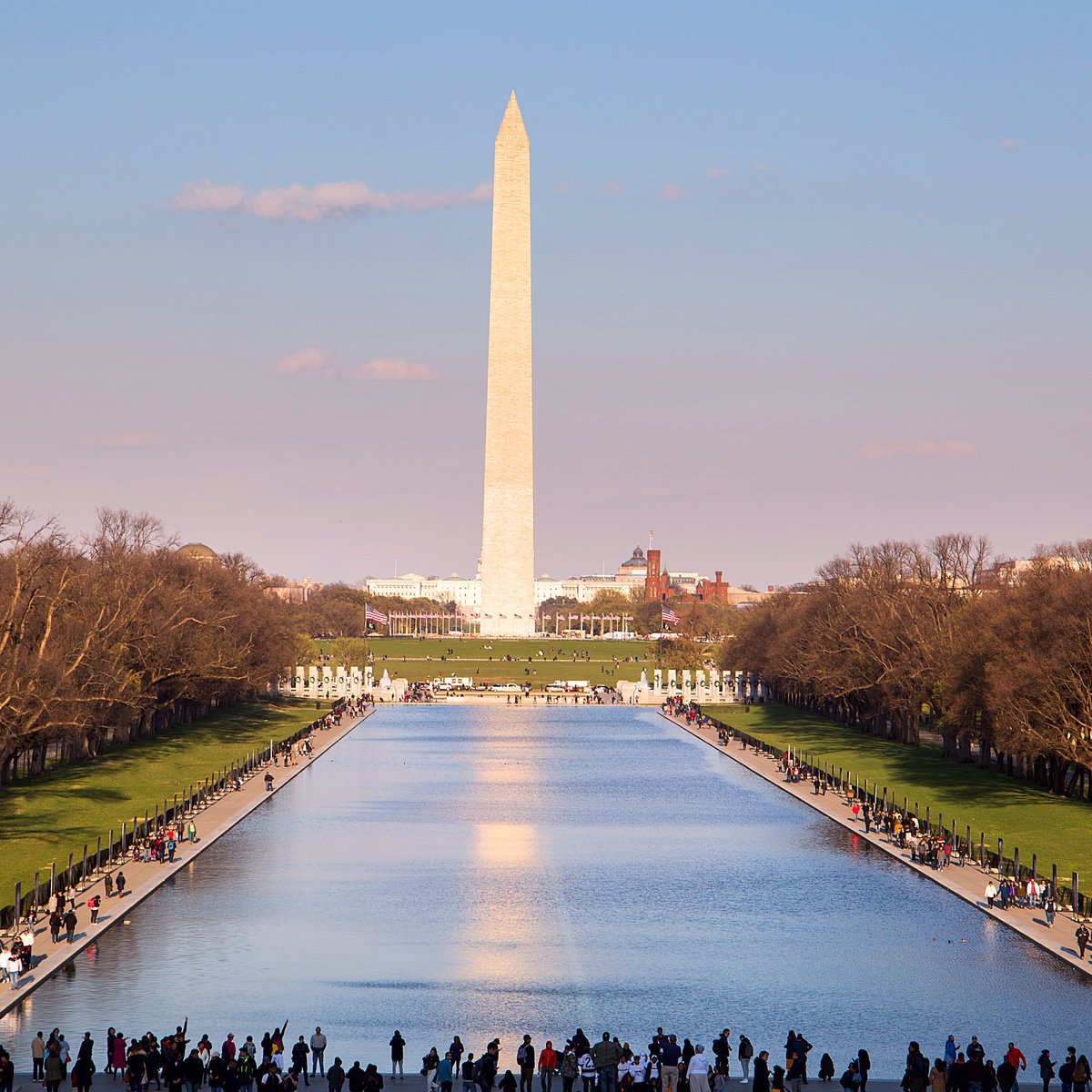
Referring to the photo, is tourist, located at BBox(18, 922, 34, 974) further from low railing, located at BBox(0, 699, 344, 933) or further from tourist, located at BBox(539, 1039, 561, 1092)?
tourist, located at BBox(539, 1039, 561, 1092)

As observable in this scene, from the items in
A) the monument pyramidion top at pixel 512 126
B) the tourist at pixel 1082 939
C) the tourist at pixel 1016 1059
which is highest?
the monument pyramidion top at pixel 512 126

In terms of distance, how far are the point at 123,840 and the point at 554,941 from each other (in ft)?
46.1

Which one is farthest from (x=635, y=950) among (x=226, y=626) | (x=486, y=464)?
(x=486, y=464)

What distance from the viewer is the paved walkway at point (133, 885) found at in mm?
29156

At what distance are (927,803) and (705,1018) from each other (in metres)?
28.8

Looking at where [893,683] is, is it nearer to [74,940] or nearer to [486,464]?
[74,940]

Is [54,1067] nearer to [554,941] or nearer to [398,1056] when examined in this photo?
[398,1056]

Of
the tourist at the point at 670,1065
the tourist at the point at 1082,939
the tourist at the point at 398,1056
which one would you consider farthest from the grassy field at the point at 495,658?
the tourist at the point at 670,1065

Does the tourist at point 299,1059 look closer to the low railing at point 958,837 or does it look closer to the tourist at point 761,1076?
the tourist at point 761,1076

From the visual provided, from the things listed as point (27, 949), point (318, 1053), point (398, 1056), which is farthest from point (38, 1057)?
point (27, 949)

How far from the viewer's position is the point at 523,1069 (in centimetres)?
2266

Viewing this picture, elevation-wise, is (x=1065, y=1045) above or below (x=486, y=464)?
below

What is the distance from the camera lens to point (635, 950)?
32.1 m

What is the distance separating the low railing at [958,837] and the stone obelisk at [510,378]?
69.7 m
